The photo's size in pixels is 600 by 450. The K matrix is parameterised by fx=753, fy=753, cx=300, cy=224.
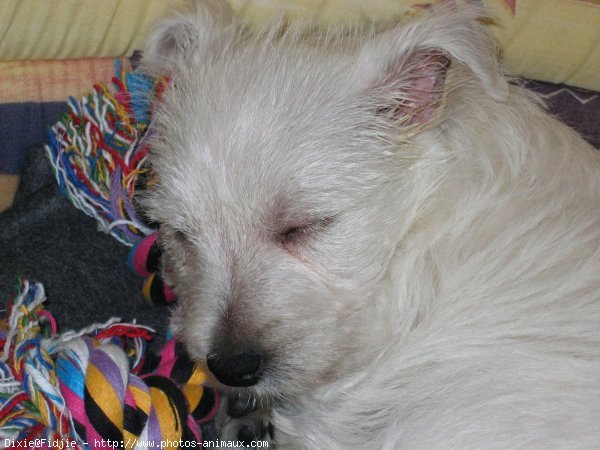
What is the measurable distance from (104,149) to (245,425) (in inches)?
47.1

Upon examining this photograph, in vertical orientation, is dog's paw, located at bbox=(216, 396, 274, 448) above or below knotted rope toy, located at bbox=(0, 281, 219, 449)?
below

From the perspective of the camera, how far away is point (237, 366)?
6.95ft

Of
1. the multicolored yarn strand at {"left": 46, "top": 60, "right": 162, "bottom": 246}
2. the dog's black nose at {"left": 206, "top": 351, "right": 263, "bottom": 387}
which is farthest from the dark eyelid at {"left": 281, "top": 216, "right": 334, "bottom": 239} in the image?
the multicolored yarn strand at {"left": 46, "top": 60, "right": 162, "bottom": 246}

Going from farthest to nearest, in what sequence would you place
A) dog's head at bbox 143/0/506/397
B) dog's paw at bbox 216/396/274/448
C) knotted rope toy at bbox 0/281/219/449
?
dog's paw at bbox 216/396/274/448 < dog's head at bbox 143/0/506/397 < knotted rope toy at bbox 0/281/219/449

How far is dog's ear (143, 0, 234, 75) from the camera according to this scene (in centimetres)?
258

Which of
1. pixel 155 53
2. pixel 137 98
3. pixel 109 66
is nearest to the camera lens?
pixel 155 53

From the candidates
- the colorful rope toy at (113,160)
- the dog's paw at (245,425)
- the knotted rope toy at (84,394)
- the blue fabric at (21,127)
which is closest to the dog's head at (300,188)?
the knotted rope toy at (84,394)

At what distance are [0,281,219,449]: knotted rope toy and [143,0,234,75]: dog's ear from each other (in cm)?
95

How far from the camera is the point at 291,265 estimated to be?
2.26 metres

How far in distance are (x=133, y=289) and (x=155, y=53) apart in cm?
92

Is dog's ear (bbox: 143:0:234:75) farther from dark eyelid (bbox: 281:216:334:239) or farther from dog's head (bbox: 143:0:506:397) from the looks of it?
dark eyelid (bbox: 281:216:334:239)

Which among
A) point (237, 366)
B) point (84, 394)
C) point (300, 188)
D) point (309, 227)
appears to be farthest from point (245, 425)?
point (300, 188)

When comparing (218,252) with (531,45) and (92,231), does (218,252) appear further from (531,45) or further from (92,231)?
(531,45)

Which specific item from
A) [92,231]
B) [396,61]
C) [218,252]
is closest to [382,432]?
[218,252]
